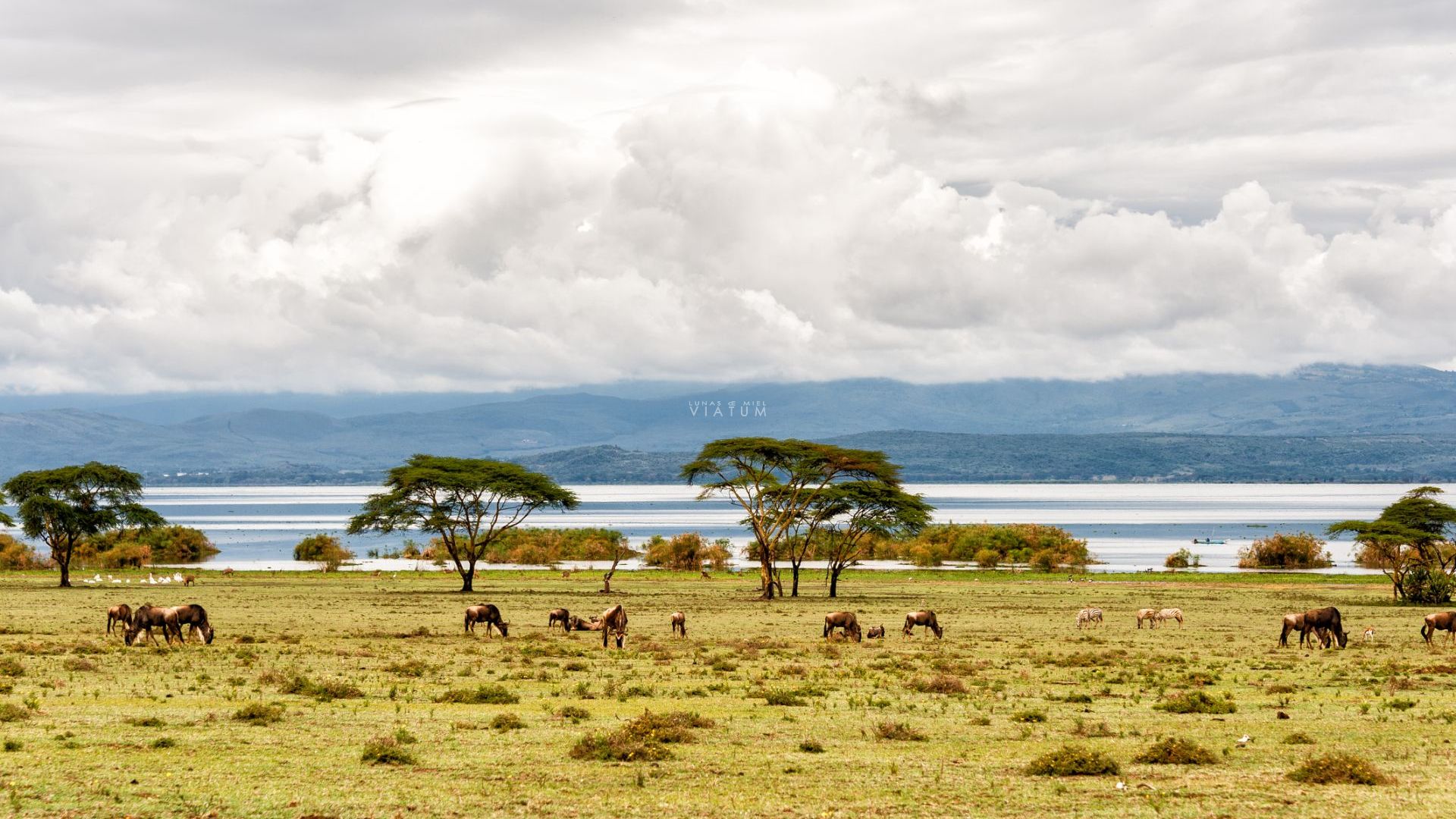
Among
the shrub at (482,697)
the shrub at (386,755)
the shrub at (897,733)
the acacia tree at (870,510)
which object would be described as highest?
the acacia tree at (870,510)

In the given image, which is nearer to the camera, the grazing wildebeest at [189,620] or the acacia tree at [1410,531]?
the grazing wildebeest at [189,620]

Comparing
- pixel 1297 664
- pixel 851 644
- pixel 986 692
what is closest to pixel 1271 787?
pixel 986 692

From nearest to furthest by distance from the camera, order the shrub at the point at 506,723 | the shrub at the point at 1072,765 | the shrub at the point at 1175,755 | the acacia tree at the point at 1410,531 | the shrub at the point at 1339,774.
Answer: the shrub at the point at 1339,774 → the shrub at the point at 1072,765 → the shrub at the point at 1175,755 → the shrub at the point at 506,723 → the acacia tree at the point at 1410,531

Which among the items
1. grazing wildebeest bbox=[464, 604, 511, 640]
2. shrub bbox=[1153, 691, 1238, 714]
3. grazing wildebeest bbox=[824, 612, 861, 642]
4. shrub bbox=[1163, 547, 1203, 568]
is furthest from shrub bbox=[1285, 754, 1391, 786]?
shrub bbox=[1163, 547, 1203, 568]

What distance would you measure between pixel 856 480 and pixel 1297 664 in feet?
127

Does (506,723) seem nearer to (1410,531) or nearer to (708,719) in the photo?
(708,719)

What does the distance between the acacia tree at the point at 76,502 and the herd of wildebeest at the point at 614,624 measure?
36934 millimetres

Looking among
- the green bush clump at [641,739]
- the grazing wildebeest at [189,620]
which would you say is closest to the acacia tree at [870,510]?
the grazing wildebeest at [189,620]

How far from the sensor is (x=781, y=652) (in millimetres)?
37688

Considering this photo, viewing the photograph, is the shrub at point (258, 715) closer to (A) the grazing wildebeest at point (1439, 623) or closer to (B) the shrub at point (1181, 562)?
(A) the grazing wildebeest at point (1439, 623)

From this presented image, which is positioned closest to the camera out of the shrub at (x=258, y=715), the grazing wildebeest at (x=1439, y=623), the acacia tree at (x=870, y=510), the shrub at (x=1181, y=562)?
the shrub at (x=258, y=715)

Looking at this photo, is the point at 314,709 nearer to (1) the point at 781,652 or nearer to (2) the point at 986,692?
(2) the point at 986,692

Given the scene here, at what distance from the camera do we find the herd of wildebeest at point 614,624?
3766 cm

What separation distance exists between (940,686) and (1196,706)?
536cm
